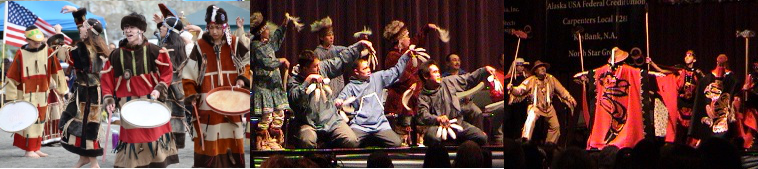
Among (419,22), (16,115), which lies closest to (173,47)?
(16,115)

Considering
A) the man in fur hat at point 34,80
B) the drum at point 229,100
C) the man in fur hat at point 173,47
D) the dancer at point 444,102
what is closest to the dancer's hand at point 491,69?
the dancer at point 444,102

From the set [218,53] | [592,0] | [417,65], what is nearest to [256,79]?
[218,53]

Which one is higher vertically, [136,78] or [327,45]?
[327,45]

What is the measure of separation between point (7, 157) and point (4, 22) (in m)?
0.97

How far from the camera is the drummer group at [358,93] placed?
7758mm

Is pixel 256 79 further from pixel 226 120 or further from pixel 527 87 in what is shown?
pixel 527 87

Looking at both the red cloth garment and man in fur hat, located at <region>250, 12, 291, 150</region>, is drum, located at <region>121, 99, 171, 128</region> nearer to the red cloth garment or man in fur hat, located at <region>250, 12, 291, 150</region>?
man in fur hat, located at <region>250, 12, 291, 150</region>

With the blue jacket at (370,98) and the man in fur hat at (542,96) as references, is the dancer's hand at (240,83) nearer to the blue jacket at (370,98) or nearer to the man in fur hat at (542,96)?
the blue jacket at (370,98)

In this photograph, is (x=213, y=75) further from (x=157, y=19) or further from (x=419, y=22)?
(x=419, y=22)

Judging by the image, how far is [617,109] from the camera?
305 inches

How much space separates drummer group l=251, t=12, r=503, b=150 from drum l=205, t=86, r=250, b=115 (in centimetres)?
9

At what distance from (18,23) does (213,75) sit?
1.46 meters

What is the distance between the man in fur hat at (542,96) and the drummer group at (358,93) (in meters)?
0.22

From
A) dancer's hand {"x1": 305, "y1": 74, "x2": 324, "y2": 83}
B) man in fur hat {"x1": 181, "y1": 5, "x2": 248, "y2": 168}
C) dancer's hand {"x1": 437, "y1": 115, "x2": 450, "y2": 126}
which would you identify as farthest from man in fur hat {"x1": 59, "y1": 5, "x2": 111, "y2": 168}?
dancer's hand {"x1": 437, "y1": 115, "x2": 450, "y2": 126}
